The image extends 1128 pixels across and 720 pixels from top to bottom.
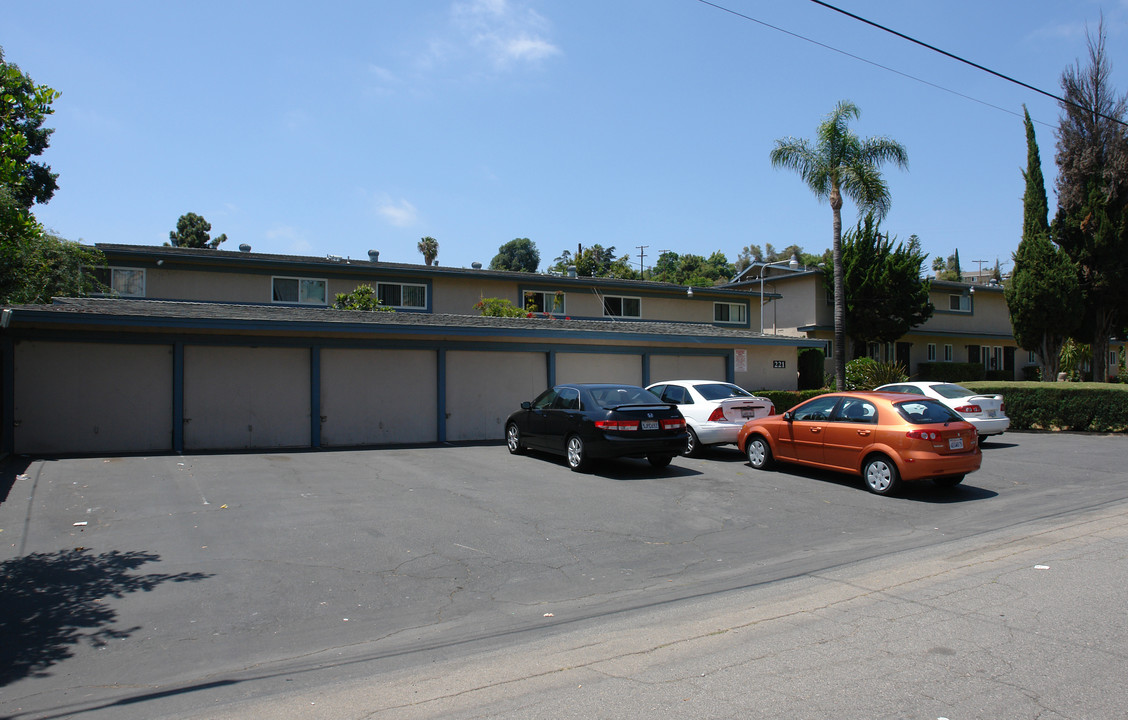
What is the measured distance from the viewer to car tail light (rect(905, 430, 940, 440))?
1054 cm

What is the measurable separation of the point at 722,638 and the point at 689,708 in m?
1.27

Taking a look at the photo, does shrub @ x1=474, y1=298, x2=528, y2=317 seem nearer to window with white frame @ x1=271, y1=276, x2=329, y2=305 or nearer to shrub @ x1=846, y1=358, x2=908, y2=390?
window with white frame @ x1=271, y1=276, x2=329, y2=305

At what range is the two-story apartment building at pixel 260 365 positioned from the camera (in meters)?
14.2

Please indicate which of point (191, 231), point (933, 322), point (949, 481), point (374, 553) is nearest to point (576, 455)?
point (374, 553)

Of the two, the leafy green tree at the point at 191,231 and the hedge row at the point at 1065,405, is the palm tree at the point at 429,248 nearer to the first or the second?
the leafy green tree at the point at 191,231

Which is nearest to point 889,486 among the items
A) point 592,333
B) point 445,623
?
point 445,623

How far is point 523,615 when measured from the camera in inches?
233

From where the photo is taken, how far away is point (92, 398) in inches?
569

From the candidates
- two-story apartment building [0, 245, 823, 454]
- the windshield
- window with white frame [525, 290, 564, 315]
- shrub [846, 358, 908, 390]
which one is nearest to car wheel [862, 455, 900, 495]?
the windshield

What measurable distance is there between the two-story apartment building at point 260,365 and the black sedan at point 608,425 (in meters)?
4.80

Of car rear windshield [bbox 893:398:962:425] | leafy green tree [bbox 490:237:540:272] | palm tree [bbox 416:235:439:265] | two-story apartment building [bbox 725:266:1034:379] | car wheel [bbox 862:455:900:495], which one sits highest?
leafy green tree [bbox 490:237:540:272]

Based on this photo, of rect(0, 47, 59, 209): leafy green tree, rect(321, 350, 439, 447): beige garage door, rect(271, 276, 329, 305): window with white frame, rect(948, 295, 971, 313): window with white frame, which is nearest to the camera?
rect(0, 47, 59, 209): leafy green tree

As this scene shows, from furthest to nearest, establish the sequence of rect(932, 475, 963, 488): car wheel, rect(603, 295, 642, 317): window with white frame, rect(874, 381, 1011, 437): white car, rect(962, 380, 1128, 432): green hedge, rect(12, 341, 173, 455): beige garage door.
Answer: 1. rect(603, 295, 642, 317): window with white frame
2. rect(962, 380, 1128, 432): green hedge
3. rect(874, 381, 1011, 437): white car
4. rect(12, 341, 173, 455): beige garage door
5. rect(932, 475, 963, 488): car wheel

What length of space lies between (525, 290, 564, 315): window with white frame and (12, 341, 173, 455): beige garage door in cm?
1618
